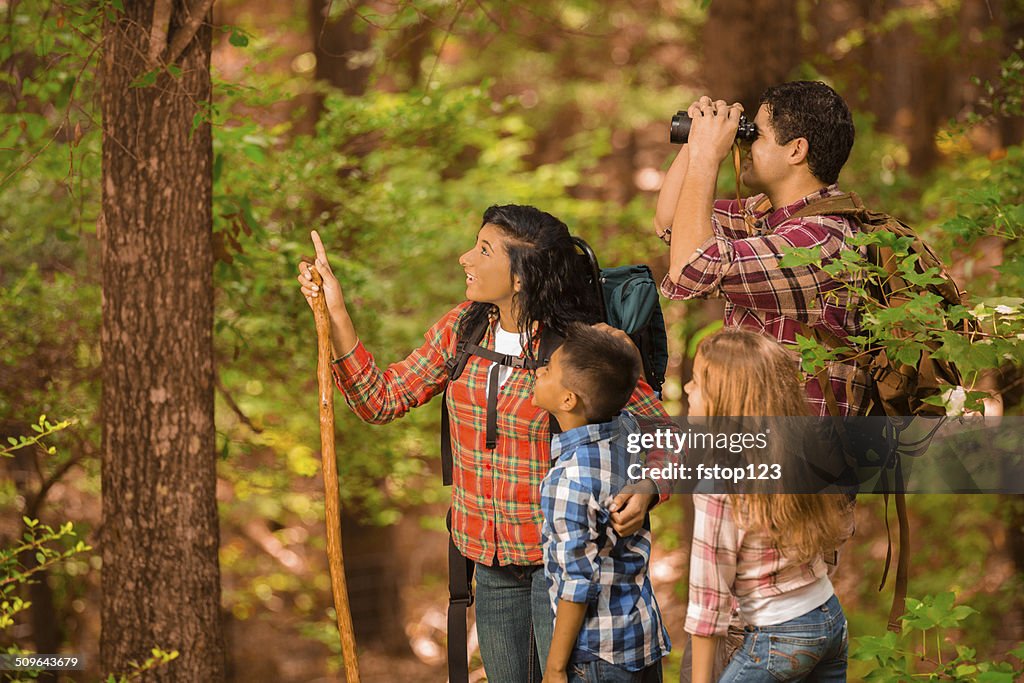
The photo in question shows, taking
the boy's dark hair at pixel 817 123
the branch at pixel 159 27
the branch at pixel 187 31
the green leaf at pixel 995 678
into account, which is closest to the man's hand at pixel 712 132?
the boy's dark hair at pixel 817 123

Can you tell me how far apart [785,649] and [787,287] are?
1.00m

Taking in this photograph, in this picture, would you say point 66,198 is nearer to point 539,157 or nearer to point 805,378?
point 805,378

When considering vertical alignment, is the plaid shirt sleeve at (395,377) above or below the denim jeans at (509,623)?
above

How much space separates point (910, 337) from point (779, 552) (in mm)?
741

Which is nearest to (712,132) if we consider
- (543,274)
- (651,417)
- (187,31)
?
(543,274)

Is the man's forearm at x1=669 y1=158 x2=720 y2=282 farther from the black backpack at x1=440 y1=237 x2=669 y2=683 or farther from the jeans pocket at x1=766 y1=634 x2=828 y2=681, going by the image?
the jeans pocket at x1=766 y1=634 x2=828 y2=681

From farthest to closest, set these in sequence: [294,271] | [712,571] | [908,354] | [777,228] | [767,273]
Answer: [294,271] → [777,228] → [767,273] → [908,354] → [712,571]

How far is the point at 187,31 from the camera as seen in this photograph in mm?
3842

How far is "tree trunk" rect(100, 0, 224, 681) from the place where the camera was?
3.87 meters

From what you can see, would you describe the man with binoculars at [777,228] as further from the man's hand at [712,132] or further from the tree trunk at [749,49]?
the tree trunk at [749,49]

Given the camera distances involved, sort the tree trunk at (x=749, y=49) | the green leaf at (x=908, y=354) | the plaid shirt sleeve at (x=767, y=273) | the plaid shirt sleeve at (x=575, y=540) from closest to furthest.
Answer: the plaid shirt sleeve at (x=575, y=540) → the green leaf at (x=908, y=354) → the plaid shirt sleeve at (x=767, y=273) → the tree trunk at (x=749, y=49)

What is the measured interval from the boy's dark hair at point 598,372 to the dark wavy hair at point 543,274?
0.82 ft

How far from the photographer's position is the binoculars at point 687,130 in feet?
10.1

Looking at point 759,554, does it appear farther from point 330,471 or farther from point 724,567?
point 330,471
